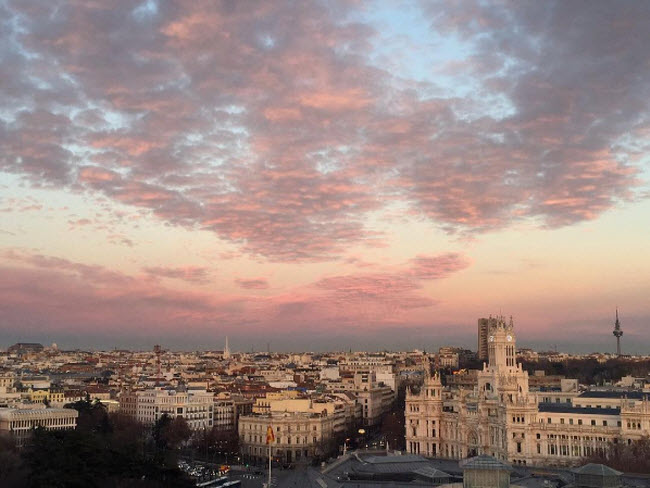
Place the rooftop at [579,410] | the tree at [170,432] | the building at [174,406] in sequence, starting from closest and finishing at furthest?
the rooftop at [579,410] → the tree at [170,432] → the building at [174,406]

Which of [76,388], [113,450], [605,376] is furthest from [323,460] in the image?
[605,376]

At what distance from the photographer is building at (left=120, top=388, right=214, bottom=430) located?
10750cm

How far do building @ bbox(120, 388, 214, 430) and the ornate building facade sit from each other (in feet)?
105

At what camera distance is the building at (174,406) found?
108 m

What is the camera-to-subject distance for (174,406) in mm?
107938

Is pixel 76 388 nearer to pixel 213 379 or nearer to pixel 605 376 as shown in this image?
pixel 213 379

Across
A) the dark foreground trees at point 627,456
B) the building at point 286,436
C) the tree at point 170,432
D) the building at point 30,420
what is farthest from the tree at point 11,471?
the dark foreground trees at point 627,456

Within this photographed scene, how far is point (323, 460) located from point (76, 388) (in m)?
62.3

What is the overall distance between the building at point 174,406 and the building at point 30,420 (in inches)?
596

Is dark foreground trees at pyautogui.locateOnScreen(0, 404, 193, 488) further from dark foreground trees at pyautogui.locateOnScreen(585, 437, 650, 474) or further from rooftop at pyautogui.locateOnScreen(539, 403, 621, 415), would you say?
rooftop at pyautogui.locateOnScreen(539, 403, 621, 415)

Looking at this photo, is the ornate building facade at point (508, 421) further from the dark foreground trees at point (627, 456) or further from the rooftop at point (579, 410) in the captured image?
the dark foreground trees at point (627, 456)

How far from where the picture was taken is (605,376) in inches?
6644

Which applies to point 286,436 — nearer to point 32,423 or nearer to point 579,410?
point 32,423

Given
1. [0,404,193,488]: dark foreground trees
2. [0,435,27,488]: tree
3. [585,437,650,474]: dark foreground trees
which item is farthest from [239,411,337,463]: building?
[0,404,193,488]: dark foreground trees
